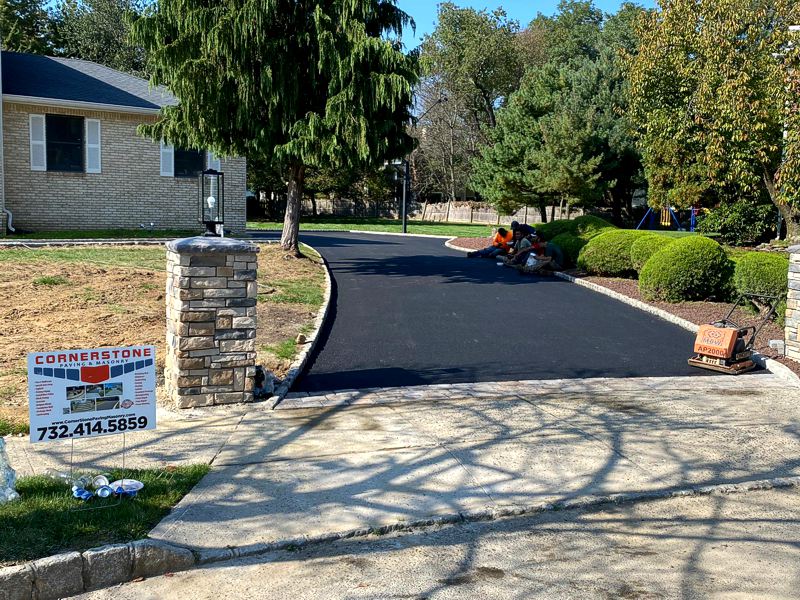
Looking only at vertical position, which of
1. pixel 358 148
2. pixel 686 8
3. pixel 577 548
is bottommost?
pixel 577 548

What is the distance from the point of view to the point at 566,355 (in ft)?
34.6

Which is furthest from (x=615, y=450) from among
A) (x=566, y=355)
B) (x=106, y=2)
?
(x=106, y=2)

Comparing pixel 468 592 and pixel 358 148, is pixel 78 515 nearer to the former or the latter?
pixel 468 592

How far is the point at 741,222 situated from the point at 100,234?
21008mm

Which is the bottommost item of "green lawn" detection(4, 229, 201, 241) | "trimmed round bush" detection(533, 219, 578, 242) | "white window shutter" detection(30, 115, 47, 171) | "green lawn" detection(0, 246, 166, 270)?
"green lawn" detection(0, 246, 166, 270)

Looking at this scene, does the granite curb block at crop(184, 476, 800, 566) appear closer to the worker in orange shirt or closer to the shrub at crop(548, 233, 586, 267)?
the shrub at crop(548, 233, 586, 267)

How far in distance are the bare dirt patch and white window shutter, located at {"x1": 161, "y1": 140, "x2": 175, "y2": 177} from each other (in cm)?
844

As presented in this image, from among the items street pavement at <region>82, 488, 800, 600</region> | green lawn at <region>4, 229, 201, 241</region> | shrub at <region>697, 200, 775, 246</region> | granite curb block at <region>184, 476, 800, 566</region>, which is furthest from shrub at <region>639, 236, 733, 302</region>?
shrub at <region>697, 200, 775, 246</region>

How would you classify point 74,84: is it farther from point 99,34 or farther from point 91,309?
point 99,34

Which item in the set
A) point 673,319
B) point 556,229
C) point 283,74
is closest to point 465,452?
point 673,319

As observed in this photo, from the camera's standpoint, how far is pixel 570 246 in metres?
19.0

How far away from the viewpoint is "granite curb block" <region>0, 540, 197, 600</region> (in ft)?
13.1

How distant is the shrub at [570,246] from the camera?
18.8m

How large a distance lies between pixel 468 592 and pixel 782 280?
1087 cm
